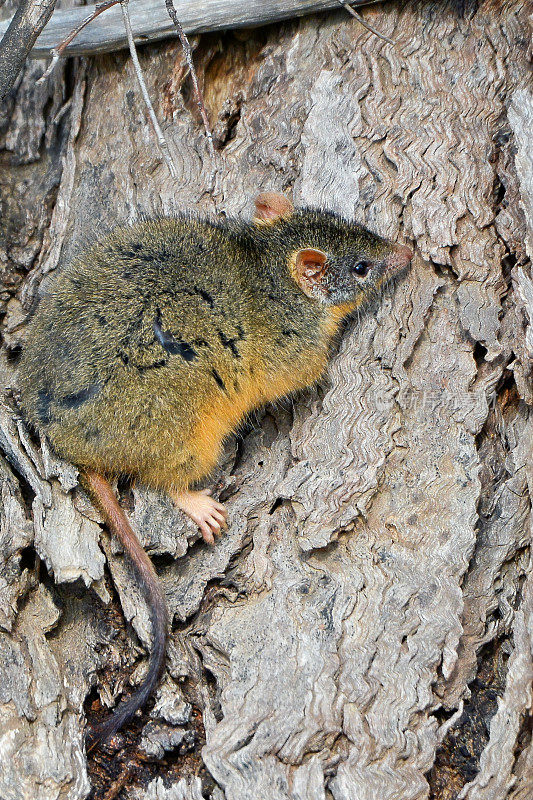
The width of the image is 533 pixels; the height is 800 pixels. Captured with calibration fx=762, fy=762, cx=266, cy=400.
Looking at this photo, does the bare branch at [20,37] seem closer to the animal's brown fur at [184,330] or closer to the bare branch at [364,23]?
the animal's brown fur at [184,330]

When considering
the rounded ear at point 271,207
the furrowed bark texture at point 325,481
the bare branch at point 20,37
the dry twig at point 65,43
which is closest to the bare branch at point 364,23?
the furrowed bark texture at point 325,481

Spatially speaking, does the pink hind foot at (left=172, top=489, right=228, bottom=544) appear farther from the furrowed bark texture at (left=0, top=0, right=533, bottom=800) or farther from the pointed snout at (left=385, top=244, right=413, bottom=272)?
the pointed snout at (left=385, top=244, right=413, bottom=272)

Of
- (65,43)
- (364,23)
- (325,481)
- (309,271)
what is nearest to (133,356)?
(325,481)

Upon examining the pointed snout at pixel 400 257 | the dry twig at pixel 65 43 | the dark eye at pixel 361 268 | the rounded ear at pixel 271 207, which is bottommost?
the dark eye at pixel 361 268

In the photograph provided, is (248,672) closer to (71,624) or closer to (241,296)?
→ (71,624)

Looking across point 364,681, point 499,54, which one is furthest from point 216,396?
point 499,54

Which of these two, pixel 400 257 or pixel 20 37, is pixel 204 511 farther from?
pixel 20 37

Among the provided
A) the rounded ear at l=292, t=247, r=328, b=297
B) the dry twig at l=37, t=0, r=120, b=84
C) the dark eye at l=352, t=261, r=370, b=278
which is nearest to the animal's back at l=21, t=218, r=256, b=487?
the rounded ear at l=292, t=247, r=328, b=297
